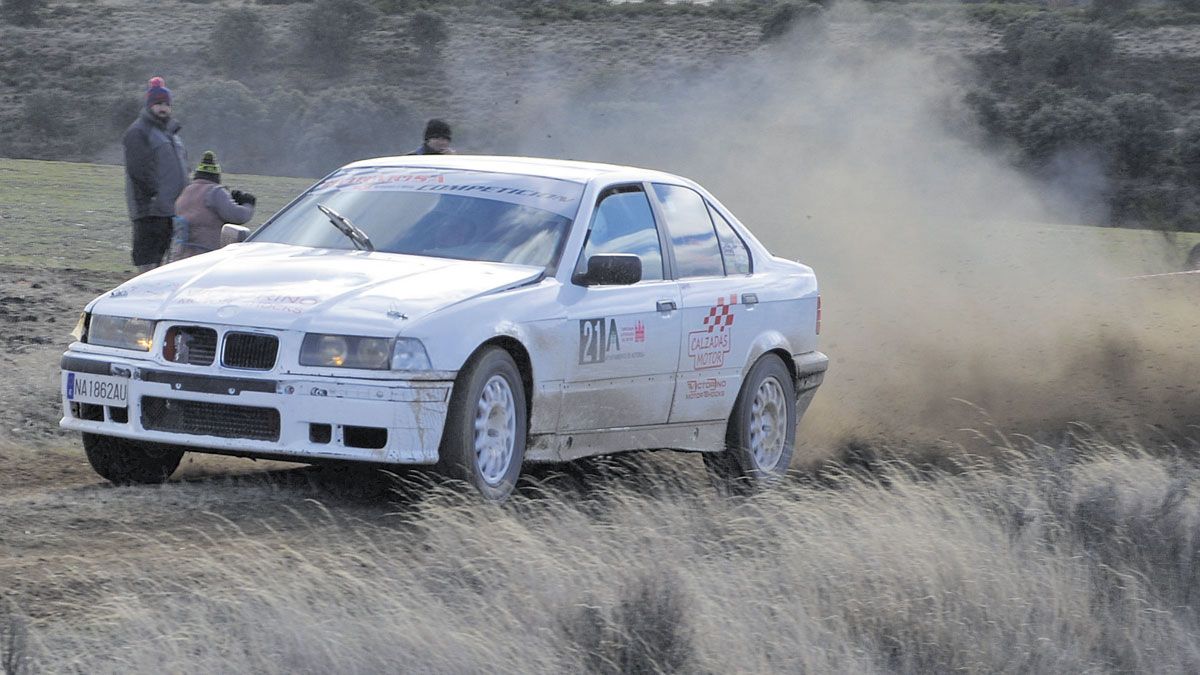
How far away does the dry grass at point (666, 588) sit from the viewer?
5.23 meters

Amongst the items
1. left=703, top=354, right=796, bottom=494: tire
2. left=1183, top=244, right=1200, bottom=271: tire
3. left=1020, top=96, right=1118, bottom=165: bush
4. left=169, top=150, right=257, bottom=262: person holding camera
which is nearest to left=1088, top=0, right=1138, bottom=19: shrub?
left=1020, top=96, right=1118, bottom=165: bush

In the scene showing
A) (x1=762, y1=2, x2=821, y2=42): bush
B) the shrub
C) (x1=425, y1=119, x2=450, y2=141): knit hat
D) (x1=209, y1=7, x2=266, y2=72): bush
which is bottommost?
(x1=425, y1=119, x2=450, y2=141): knit hat

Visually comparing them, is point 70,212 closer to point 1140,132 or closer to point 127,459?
point 127,459

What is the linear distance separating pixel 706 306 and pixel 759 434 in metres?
0.95

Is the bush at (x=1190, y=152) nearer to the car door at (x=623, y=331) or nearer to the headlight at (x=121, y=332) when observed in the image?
the car door at (x=623, y=331)

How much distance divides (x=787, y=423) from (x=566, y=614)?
4.60m

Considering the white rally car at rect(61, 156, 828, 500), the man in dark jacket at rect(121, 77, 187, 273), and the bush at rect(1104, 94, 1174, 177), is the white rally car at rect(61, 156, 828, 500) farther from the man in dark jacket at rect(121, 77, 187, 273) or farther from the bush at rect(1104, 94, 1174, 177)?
the bush at rect(1104, 94, 1174, 177)

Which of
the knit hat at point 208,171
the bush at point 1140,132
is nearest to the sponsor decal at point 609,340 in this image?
Result: the knit hat at point 208,171

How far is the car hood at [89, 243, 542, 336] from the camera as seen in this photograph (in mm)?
7461

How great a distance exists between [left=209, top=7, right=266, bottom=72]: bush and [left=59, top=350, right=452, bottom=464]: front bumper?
173ft

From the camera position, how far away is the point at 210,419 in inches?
295

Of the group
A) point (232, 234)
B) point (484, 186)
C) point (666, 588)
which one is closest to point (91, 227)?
point (232, 234)

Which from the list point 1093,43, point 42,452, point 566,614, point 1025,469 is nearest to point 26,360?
point 42,452

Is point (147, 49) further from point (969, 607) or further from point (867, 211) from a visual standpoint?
point (969, 607)
